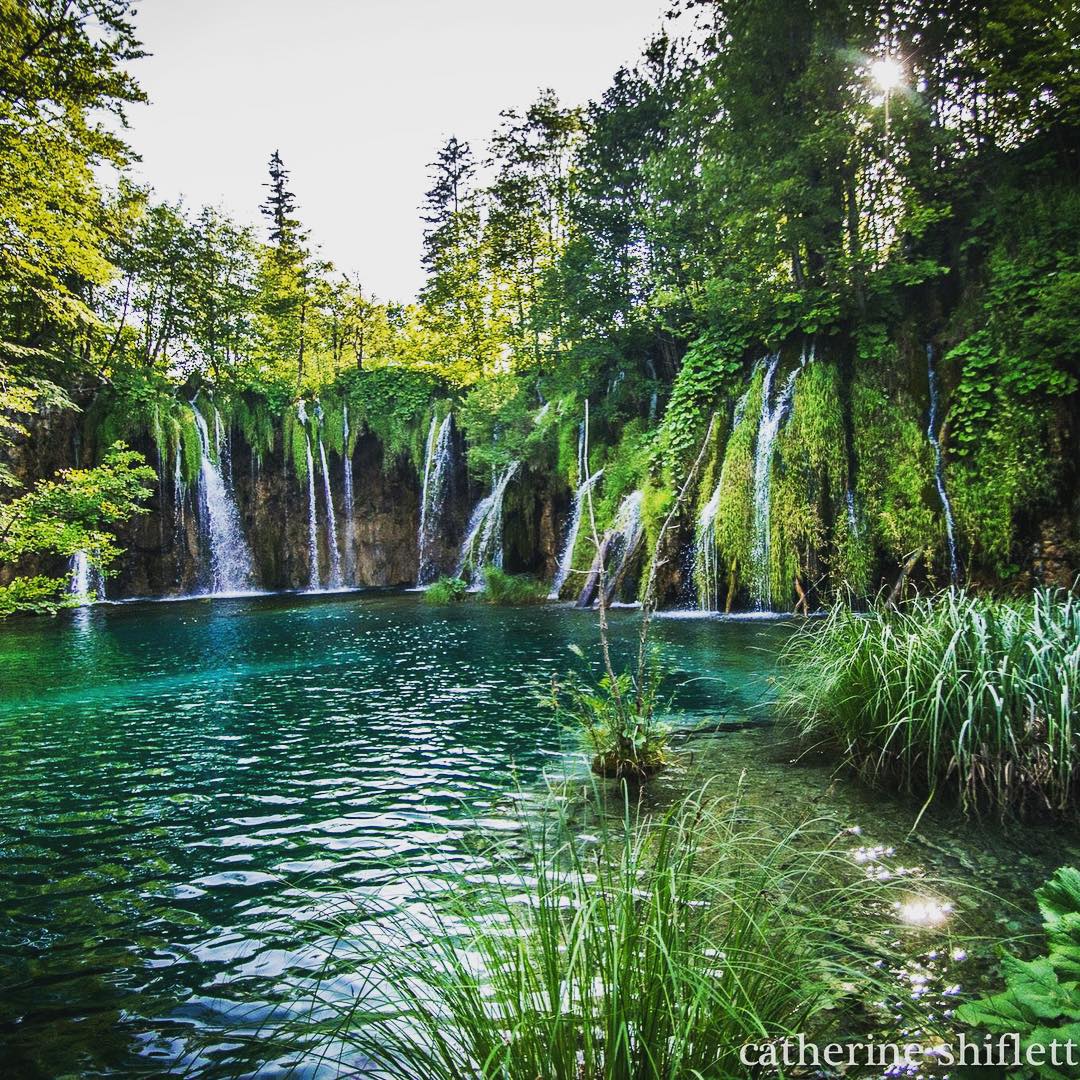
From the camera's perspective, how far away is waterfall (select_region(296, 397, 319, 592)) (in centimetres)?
2516

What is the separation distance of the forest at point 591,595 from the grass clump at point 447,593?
0.10 meters

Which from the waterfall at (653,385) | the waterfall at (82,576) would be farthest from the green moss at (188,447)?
the waterfall at (653,385)

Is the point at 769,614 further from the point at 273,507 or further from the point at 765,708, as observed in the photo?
the point at 273,507

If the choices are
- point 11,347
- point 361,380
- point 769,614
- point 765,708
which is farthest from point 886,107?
point 361,380

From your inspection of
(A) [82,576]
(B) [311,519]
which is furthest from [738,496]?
(A) [82,576]

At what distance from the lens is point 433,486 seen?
82.7 ft

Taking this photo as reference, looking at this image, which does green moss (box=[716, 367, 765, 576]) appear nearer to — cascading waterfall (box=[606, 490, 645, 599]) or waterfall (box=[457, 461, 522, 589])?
cascading waterfall (box=[606, 490, 645, 599])

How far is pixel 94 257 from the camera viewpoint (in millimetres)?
7871

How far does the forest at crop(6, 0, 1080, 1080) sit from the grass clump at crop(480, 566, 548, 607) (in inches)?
6.5

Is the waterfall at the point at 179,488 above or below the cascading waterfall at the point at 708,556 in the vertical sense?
above

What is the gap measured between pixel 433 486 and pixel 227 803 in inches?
830

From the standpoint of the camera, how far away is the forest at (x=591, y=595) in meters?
2.09

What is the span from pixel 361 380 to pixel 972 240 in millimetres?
21913

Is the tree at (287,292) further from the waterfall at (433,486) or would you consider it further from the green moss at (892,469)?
the green moss at (892,469)
